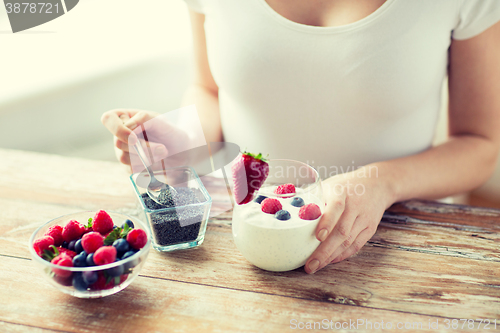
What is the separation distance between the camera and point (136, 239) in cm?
59

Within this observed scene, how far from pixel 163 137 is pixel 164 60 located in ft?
6.15

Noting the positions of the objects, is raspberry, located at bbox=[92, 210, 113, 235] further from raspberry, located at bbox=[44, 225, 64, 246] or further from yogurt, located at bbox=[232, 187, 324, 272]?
yogurt, located at bbox=[232, 187, 324, 272]

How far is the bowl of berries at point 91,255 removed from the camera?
1.79 ft

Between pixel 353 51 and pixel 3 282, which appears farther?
pixel 353 51

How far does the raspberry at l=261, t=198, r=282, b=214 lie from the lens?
625 millimetres

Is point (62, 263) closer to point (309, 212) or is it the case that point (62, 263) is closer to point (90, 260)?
point (90, 260)

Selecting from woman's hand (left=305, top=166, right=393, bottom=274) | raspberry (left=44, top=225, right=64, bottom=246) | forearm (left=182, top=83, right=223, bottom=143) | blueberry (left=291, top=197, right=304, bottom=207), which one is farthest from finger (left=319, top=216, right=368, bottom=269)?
forearm (left=182, top=83, right=223, bottom=143)

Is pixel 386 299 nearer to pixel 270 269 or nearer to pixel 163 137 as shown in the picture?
pixel 270 269

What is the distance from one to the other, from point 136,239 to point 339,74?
1.92ft

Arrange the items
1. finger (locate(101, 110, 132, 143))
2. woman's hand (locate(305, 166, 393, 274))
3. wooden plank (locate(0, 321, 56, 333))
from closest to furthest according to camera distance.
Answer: wooden plank (locate(0, 321, 56, 333))
woman's hand (locate(305, 166, 393, 274))
finger (locate(101, 110, 132, 143))

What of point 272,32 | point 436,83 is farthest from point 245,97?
point 436,83

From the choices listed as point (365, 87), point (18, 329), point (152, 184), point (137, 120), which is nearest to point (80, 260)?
point (18, 329)

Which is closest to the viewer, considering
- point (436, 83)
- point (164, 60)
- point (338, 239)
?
point (338, 239)

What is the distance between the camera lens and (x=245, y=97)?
100 cm
